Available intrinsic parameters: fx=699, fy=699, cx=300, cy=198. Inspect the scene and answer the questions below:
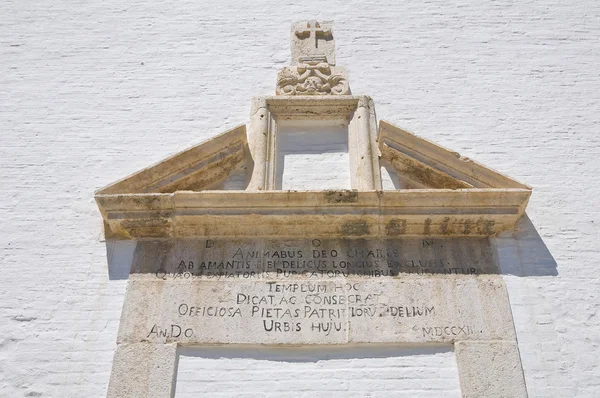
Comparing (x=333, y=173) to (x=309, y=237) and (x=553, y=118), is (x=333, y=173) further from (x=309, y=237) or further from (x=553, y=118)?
(x=553, y=118)

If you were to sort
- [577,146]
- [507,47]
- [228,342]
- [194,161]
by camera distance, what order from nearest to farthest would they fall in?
[228,342], [194,161], [577,146], [507,47]

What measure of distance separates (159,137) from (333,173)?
142 centimetres

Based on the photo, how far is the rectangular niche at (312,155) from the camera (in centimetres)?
504

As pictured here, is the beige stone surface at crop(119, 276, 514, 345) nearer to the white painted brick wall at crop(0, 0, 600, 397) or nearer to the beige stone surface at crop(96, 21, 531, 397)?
the beige stone surface at crop(96, 21, 531, 397)

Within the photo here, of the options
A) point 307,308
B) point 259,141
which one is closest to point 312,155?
point 259,141

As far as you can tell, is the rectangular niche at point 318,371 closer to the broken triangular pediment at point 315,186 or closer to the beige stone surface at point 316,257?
the beige stone surface at point 316,257

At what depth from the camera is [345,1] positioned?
21.6 ft

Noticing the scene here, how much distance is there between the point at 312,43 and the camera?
20.1 feet

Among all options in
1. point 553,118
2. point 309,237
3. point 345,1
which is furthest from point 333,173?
point 345,1

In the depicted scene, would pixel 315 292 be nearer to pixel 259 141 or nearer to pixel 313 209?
pixel 313 209

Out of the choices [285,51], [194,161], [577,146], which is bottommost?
[194,161]

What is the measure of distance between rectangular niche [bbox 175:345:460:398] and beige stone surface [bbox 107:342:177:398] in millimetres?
65

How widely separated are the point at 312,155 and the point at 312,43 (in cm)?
139

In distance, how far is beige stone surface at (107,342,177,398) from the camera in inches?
157
